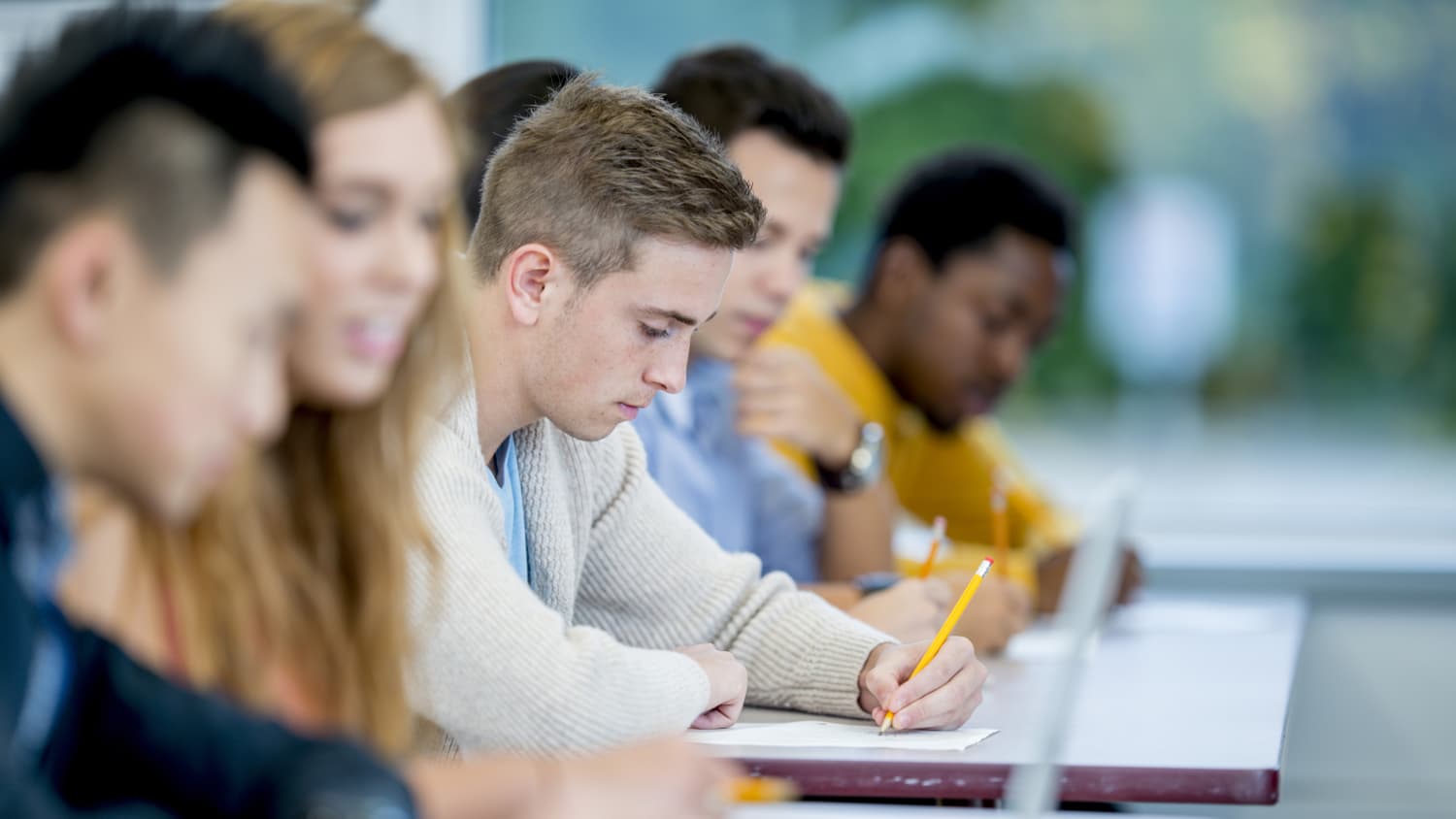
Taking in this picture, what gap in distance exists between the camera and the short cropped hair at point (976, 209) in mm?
Answer: 2686

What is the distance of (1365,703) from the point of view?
3.34 m

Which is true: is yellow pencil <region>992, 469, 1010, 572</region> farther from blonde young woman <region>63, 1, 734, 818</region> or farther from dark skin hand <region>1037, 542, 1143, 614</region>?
blonde young woman <region>63, 1, 734, 818</region>

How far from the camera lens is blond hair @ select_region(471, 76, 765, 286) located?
1.35m

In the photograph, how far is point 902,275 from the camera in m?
2.72

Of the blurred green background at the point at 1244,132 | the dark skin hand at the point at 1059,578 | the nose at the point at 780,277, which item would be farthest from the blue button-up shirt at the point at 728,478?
the blurred green background at the point at 1244,132

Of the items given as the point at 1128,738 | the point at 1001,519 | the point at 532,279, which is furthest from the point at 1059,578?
the point at 532,279

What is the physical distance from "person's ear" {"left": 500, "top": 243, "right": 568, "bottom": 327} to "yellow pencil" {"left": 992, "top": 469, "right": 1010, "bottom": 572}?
1069 mm

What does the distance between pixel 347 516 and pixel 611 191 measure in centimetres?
48

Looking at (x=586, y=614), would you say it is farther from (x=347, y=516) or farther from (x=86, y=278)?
(x=86, y=278)

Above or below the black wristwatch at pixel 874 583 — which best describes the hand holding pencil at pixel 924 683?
above

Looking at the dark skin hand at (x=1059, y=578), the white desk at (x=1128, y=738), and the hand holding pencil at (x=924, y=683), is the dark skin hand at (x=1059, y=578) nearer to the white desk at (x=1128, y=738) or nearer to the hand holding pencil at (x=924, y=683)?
the white desk at (x=1128, y=738)

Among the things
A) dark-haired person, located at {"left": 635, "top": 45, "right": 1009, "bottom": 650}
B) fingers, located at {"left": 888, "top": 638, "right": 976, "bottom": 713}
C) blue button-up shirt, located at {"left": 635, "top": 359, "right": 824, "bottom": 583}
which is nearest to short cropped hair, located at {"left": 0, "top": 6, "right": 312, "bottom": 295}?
fingers, located at {"left": 888, "top": 638, "right": 976, "bottom": 713}

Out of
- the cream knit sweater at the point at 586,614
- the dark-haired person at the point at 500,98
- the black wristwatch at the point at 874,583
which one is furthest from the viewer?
the black wristwatch at the point at 874,583

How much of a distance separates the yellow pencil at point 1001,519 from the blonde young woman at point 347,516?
1437mm
